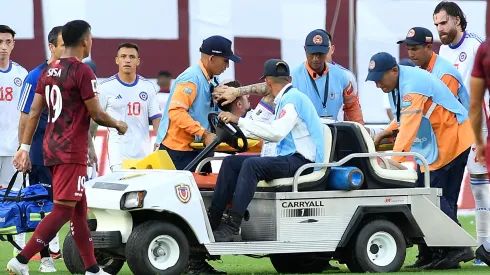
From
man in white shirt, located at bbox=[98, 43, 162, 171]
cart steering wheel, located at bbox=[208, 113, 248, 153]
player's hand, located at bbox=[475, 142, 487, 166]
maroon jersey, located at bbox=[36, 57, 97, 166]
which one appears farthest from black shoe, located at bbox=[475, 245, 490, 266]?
man in white shirt, located at bbox=[98, 43, 162, 171]

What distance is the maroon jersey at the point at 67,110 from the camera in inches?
362

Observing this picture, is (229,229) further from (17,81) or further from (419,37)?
(17,81)

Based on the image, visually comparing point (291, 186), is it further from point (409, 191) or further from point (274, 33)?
point (274, 33)

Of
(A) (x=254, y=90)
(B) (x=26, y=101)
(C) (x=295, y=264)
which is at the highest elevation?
(A) (x=254, y=90)

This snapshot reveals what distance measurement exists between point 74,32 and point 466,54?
4295mm

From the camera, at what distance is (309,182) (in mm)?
9992

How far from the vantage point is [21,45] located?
50.9 ft

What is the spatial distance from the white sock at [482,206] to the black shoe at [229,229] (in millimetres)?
3068

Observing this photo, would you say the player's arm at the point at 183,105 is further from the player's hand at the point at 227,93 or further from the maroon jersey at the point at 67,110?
the maroon jersey at the point at 67,110

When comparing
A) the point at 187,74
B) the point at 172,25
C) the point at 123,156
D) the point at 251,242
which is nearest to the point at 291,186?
the point at 251,242

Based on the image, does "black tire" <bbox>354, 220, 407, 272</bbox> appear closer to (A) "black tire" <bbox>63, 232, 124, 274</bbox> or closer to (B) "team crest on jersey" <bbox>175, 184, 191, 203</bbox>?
(B) "team crest on jersey" <bbox>175, 184, 191, 203</bbox>

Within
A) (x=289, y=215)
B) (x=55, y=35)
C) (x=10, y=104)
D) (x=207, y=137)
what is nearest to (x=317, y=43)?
(x=207, y=137)

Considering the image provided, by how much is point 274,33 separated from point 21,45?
3281 millimetres

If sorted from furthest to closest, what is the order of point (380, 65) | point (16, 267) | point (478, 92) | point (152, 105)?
point (152, 105) → point (380, 65) → point (16, 267) → point (478, 92)
